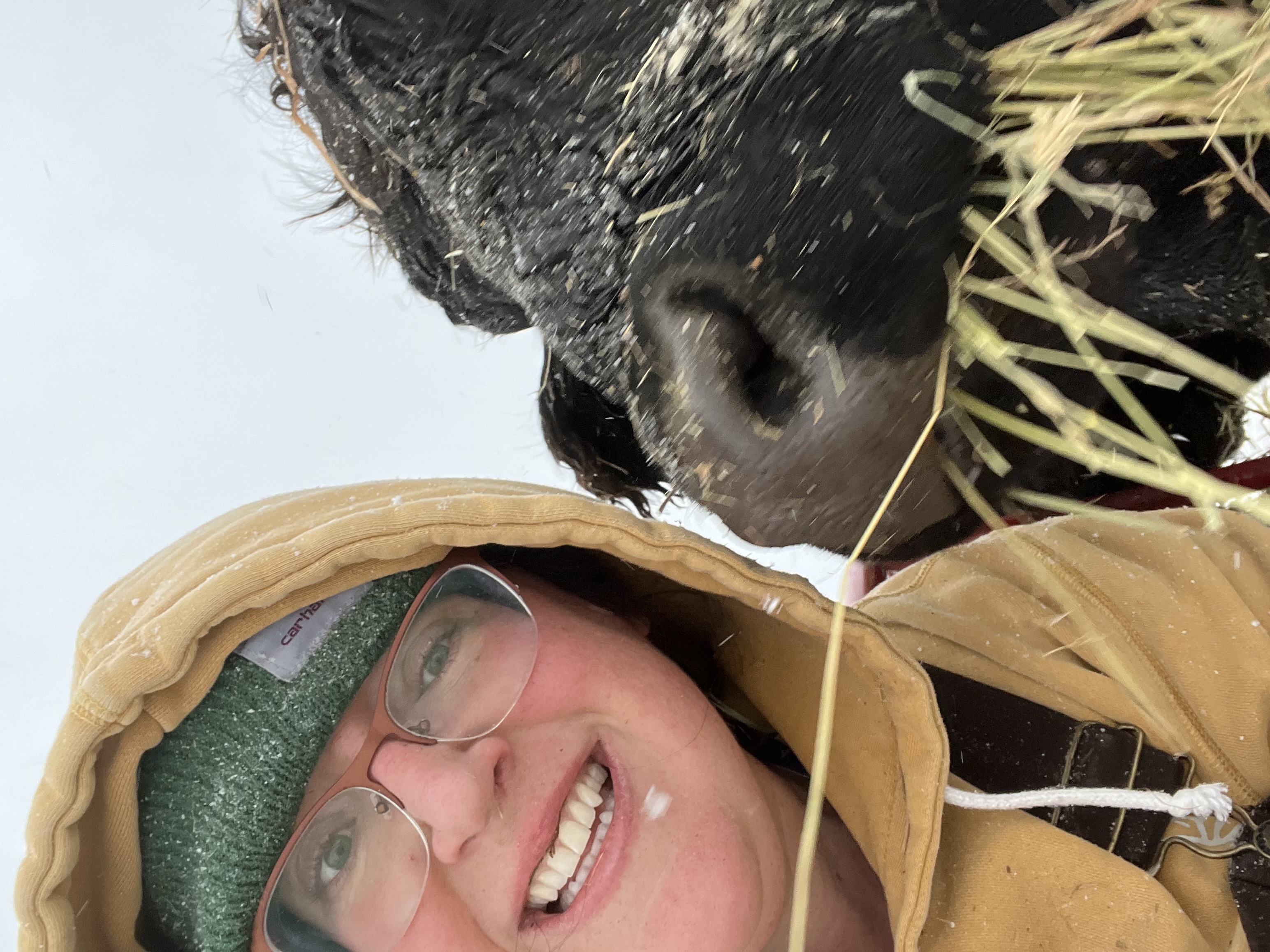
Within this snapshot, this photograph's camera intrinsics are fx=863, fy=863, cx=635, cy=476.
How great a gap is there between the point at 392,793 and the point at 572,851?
20 centimetres

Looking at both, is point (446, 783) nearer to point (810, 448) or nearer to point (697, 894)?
point (697, 894)

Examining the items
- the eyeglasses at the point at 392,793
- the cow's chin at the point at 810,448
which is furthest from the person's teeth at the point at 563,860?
the cow's chin at the point at 810,448

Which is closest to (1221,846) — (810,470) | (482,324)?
(810,470)

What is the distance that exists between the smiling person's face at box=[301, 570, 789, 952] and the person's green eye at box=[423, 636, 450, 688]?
0.17 feet

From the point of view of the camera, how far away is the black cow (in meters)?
0.50

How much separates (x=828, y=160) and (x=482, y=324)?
2.29 feet

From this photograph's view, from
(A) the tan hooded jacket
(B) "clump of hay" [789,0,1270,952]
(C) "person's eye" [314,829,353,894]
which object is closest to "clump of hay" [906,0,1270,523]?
(B) "clump of hay" [789,0,1270,952]

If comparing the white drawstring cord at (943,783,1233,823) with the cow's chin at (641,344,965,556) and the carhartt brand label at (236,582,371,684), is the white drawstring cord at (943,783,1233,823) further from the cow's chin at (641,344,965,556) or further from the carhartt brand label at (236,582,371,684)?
the carhartt brand label at (236,582,371,684)

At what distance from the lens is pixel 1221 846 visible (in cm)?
78

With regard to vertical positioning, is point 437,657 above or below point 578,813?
above

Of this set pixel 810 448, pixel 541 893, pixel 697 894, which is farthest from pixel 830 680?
pixel 541 893

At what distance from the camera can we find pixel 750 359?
0.52 metres

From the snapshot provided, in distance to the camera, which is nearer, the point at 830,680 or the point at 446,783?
the point at 830,680

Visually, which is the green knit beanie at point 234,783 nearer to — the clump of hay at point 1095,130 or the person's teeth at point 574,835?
A: the person's teeth at point 574,835
